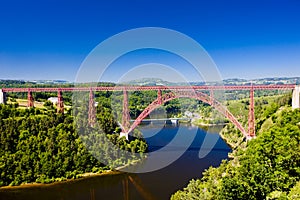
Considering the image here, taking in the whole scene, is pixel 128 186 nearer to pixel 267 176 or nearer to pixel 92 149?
pixel 92 149

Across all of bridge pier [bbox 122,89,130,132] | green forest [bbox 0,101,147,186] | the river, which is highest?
bridge pier [bbox 122,89,130,132]

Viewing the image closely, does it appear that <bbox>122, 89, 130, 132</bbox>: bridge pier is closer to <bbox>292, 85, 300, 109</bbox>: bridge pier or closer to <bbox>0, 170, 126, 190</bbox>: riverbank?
<bbox>0, 170, 126, 190</bbox>: riverbank

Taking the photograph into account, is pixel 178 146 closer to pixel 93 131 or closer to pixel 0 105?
pixel 93 131

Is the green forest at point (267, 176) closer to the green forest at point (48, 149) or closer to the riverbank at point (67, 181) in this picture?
the riverbank at point (67, 181)

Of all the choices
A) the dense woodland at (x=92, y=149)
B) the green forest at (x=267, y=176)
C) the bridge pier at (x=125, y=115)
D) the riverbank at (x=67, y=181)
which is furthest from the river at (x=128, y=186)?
the green forest at (x=267, y=176)

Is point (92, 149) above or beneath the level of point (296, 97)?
beneath

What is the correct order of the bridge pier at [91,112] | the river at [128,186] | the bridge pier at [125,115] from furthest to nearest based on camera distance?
the bridge pier at [125,115] → the bridge pier at [91,112] → the river at [128,186]

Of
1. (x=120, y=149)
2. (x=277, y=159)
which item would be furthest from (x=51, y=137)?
(x=277, y=159)

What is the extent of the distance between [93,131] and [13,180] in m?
4.12

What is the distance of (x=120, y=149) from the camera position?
15.1 m

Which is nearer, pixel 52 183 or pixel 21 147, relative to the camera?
pixel 52 183

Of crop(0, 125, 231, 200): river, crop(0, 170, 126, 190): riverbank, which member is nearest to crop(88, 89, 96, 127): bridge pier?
crop(0, 170, 126, 190): riverbank

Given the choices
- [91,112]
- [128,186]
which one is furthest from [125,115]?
[128,186]

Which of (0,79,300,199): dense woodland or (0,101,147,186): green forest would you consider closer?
(0,79,300,199): dense woodland
